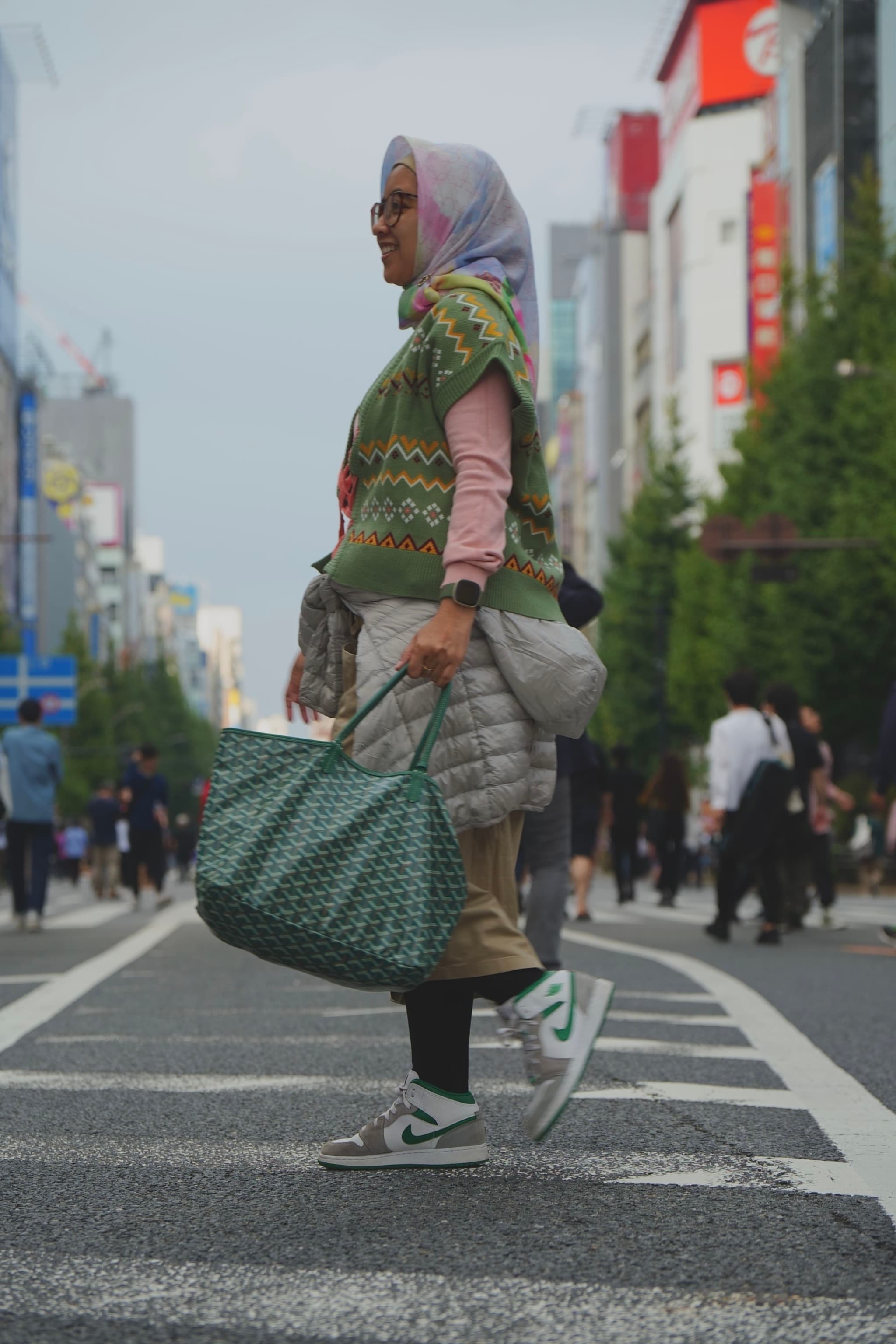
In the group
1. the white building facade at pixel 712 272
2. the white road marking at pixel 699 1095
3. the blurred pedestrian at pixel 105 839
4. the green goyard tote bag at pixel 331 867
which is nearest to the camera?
the green goyard tote bag at pixel 331 867

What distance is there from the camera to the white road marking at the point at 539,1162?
11.0 ft

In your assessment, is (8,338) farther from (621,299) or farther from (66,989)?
(66,989)

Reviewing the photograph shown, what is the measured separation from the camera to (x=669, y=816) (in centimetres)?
2019

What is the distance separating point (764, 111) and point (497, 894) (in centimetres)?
5516

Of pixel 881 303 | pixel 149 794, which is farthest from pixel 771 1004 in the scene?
pixel 881 303

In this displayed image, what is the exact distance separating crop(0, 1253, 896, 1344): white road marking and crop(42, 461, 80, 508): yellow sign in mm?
117091

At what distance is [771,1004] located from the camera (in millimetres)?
7266

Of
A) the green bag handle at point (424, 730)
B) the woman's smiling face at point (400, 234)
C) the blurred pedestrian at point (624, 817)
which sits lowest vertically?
the blurred pedestrian at point (624, 817)

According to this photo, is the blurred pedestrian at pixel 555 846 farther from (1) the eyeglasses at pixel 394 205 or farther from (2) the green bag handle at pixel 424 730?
(2) the green bag handle at pixel 424 730

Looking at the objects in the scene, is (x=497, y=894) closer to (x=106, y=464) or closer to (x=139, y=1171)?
(x=139, y=1171)

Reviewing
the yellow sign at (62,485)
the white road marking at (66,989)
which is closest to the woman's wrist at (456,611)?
the white road marking at (66,989)

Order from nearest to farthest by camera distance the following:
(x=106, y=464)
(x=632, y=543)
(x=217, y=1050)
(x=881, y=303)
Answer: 1. (x=217, y=1050)
2. (x=881, y=303)
3. (x=632, y=543)
4. (x=106, y=464)

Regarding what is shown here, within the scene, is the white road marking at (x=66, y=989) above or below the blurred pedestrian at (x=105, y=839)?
above

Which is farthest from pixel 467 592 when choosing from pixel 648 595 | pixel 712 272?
pixel 712 272
